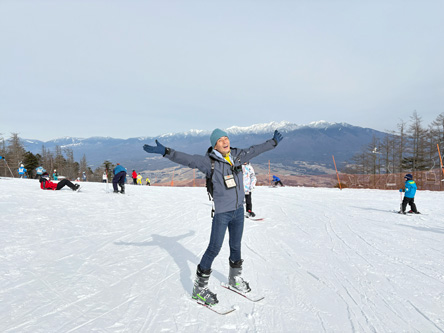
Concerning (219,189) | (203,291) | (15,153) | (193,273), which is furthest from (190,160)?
(15,153)

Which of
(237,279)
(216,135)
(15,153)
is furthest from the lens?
(15,153)

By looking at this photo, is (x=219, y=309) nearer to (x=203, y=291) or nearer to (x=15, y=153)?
(x=203, y=291)

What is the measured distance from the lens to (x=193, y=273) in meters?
4.26

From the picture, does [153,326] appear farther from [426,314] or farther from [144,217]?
[144,217]

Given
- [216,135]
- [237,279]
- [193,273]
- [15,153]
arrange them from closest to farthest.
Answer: [216,135], [237,279], [193,273], [15,153]

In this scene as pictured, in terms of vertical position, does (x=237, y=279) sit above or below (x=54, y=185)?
below

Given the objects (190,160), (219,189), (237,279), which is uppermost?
(190,160)

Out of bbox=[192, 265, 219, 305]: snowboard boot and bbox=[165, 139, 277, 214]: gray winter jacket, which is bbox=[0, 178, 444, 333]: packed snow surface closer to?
bbox=[192, 265, 219, 305]: snowboard boot

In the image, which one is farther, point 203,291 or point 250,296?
point 250,296

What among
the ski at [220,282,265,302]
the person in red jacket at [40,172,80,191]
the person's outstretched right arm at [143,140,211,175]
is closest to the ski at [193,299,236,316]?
the ski at [220,282,265,302]

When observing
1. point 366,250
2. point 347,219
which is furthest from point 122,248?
point 347,219

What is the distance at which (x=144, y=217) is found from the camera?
924cm

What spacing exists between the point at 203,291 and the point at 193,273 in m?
1.04

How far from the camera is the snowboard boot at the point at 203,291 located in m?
3.20
